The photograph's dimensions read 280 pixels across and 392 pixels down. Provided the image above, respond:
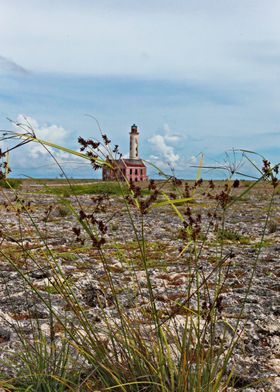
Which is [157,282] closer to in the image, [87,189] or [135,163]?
[135,163]

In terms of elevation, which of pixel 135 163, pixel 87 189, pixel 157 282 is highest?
pixel 135 163

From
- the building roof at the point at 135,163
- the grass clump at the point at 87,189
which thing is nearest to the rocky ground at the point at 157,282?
the grass clump at the point at 87,189

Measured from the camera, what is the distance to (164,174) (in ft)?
8.80

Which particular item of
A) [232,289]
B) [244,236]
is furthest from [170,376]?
[244,236]

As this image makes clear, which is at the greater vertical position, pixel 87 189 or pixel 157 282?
pixel 87 189

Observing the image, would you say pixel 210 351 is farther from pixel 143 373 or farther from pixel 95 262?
pixel 95 262

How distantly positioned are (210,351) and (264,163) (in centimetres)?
127

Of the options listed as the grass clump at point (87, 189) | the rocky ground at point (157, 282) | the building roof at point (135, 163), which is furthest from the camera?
the rocky ground at point (157, 282)

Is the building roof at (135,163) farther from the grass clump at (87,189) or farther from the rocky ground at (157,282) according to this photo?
the rocky ground at (157,282)

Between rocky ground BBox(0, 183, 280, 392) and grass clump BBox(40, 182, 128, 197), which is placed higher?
grass clump BBox(40, 182, 128, 197)

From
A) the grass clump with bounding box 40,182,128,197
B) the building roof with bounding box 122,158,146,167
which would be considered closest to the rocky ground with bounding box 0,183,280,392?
the grass clump with bounding box 40,182,128,197

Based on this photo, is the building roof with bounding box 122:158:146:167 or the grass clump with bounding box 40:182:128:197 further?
the building roof with bounding box 122:158:146:167

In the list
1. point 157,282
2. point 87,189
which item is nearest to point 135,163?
point 87,189

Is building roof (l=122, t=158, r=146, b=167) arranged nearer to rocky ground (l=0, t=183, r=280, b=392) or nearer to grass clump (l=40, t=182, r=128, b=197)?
grass clump (l=40, t=182, r=128, b=197)
